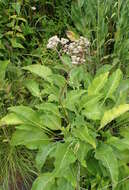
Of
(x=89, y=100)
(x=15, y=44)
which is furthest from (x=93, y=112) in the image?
(x=15, y=44)

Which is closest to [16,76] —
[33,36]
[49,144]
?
[33,36]

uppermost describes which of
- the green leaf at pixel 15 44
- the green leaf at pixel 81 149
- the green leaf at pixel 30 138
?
the green leaf at pixel 15 44

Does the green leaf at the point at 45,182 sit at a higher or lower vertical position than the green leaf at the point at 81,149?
lower

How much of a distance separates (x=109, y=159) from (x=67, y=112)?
0.38m

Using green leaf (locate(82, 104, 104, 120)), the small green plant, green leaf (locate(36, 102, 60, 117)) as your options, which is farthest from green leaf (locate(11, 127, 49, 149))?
green leaf (locate(82, 104, 104, 120))

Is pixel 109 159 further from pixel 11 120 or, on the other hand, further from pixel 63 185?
pixel 11 120

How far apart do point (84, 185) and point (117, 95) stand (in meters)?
0.55

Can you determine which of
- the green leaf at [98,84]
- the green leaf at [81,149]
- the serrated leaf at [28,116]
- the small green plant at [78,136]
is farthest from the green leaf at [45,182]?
the green leaf at [98,84]

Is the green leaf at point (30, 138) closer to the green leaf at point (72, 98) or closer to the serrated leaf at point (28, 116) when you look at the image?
the serrated leaf at point (28, 116)

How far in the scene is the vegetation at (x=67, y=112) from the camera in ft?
5.68

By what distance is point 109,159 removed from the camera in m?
1.69

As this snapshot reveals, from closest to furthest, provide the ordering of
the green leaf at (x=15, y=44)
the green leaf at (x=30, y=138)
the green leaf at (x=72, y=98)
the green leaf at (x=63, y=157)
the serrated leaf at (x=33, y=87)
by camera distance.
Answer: the green leaf at (x=63, y=157) → the green leaf at (x=72, y=98) → the green leaf at (x=30, y=138) → the serrated leaf at (x=33, y=87) → the green leaf at (x=15, y=44)

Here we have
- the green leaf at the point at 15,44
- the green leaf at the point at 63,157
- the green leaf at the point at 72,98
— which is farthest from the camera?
the green leaf at the point at 15,44

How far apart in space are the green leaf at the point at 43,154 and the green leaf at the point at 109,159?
0.25 m
